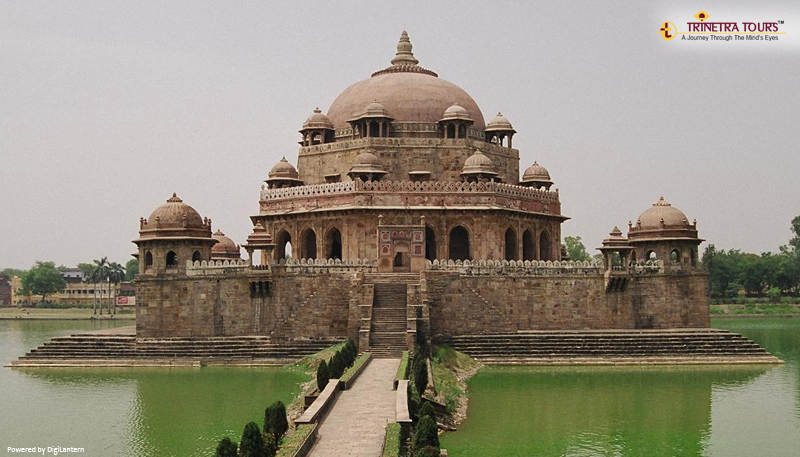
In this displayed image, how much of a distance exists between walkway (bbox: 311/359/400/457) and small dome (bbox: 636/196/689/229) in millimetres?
15596

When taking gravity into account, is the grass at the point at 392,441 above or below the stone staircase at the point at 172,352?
below

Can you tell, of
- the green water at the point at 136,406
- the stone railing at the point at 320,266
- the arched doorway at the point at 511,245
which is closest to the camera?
the green water at the point at 136,406

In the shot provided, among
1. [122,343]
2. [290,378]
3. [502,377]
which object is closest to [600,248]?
[502,377]

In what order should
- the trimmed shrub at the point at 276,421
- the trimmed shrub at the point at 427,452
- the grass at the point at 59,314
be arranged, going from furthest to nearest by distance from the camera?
the grass at the point at 59,314
the trimmed shrub at the point at 276,421
the trimmed shrub at the point at 427,452

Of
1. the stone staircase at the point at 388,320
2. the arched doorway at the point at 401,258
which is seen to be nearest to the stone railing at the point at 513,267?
the arched doorway at the point at 401,258

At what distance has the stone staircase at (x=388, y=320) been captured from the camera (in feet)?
86.2

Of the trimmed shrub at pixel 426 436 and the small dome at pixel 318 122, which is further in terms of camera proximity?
the small dome at pixel 318 122

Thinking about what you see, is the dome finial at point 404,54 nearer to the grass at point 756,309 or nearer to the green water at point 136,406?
the green water at point 136,406

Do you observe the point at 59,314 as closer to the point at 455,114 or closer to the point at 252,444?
the point at 455,114

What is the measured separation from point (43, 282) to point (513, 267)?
74438 mm

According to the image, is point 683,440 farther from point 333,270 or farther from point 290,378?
point 333,270

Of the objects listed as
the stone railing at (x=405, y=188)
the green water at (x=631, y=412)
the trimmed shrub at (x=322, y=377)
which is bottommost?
the green water at (x=631, y=412)

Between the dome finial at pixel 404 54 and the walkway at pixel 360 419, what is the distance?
2314 cm

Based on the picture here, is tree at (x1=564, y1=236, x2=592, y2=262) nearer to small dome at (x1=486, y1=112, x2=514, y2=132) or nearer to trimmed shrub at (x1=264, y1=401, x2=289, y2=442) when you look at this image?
small dome at (x1=486, y1=112, x2=514, y2=132)
